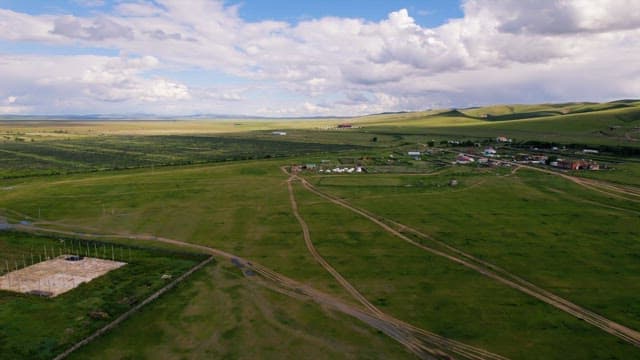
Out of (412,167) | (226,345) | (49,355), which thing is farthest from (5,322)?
(412,167)

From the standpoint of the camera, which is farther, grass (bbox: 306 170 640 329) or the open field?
grass (bbox: 306 170 640 329)

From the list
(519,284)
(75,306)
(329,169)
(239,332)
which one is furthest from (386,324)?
(329,169)

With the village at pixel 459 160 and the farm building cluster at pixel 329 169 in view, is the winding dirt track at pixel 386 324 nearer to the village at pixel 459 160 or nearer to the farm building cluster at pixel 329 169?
the farm building cluster at pixel 329 169

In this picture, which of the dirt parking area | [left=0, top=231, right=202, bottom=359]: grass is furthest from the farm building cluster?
the dirt parking area

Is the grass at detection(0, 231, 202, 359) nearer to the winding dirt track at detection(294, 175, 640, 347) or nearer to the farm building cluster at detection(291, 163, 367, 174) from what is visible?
the winding dirt track at detection(294, 175, 640, 347)

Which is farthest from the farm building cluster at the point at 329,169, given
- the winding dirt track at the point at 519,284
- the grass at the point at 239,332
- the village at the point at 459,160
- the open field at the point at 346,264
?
the grass at the point at 239,332

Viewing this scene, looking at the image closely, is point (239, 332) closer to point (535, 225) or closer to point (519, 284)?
point (519, 284)

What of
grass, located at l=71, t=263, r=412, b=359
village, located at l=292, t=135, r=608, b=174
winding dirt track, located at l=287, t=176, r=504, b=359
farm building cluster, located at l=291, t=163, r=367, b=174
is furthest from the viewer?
village, located at l=292, t=135, r=608, b=174
